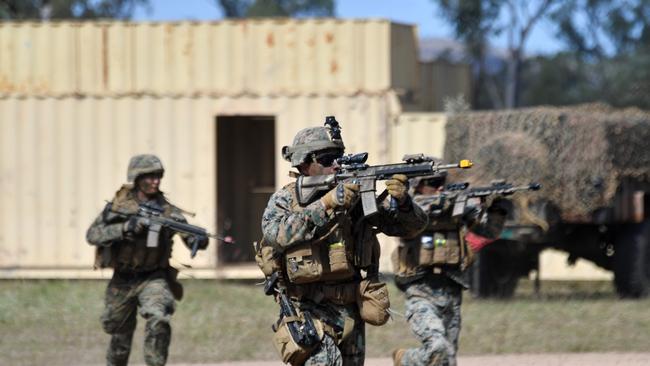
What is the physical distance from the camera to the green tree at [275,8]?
39250 millimetres

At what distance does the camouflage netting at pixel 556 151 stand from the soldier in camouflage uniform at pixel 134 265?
186 inches

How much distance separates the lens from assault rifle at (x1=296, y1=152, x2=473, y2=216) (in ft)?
24.4

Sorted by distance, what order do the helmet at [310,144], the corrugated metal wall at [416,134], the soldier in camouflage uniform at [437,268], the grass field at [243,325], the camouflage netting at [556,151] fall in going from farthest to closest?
the corrugated metal wall at [416,134], the camouflage netting at [556,151], the grass field at [243,325], the soldier in camouflage uniform at [437,268], the helmet at [310,144]

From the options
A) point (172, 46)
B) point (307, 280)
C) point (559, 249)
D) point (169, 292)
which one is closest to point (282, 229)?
point (307, 280)

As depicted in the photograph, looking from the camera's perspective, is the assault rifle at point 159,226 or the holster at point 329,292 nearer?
the holster at point 329,292

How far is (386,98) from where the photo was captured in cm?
1705

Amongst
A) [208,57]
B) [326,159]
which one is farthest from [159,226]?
[208,57]

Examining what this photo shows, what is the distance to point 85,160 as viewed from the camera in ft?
57.5

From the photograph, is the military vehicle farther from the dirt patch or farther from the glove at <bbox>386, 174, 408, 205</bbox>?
the glove at <bbox>386, 174, 408, 205</bbox>

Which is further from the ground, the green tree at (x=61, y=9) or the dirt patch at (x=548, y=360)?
the green tree at (x=61, y=9)

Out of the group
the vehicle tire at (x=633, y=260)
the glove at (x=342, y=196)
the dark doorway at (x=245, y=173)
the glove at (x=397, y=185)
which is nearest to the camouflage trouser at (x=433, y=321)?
the glove at (x=397, y=185)

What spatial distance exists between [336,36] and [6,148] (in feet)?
14.0

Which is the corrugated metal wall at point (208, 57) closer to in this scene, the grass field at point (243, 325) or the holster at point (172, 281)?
the grass field at point (243, 325)

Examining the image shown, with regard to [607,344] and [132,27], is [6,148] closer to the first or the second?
[132,27]
